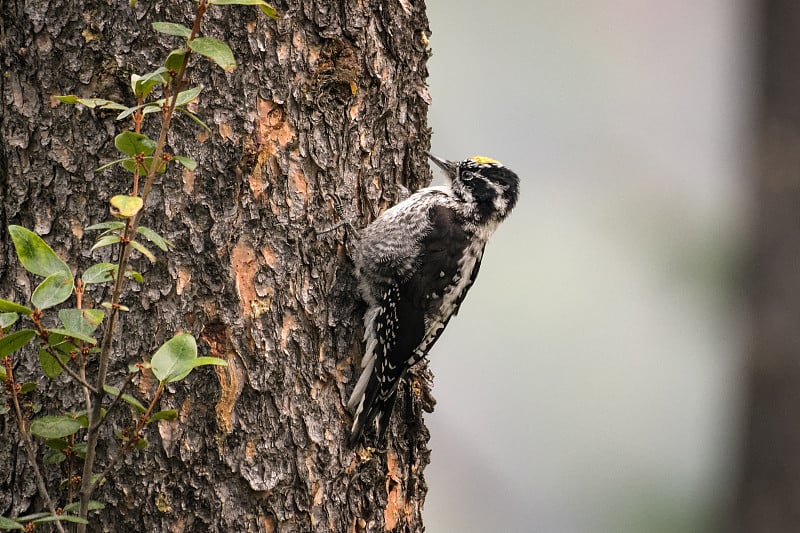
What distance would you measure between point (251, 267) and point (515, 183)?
1428 mm

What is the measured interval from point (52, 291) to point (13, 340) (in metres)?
0.15

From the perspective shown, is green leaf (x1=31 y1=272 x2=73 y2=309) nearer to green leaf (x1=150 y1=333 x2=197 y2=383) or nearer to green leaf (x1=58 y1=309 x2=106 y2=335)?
green leaf (x1=58 y1=309 x2=106 y2=335)

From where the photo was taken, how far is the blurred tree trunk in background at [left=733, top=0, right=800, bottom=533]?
491cm

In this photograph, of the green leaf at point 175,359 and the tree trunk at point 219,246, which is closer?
the green leaf at point 175,359

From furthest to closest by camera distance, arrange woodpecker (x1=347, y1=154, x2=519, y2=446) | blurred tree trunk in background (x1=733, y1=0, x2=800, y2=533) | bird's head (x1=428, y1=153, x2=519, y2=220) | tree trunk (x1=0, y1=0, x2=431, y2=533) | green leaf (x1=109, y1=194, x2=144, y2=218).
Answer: blurred tree trunk in background (x1=733, y1=0, x2=800, y2=533) → bird's head (x1=428, y1=153, x2=519, y2=220) → woodpecker (x1=347, y1=154, x2=519, y2=446) → tree trunk (x1=0, y1=0, x2=431, y2=533) → green leaf (x1=109, y1=194, x2=144, y2=218)

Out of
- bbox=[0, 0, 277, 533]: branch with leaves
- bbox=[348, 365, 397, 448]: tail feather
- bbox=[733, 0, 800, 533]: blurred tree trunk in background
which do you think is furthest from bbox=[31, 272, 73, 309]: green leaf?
bbox=[733, 0, 800, 533]: blurred tree trunk in background

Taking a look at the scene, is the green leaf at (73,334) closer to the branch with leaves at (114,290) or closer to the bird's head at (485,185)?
the branch with leaves at (114,290)

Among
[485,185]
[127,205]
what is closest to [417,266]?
[485,185]

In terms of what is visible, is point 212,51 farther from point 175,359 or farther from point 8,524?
point 8,524

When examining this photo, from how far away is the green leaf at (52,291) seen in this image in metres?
1.70

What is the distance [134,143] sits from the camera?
1806 mm

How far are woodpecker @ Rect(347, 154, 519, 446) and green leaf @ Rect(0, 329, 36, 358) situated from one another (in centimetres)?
107

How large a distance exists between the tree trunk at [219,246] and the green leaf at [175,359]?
51 centimetres

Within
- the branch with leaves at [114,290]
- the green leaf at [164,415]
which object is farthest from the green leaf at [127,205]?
the green leaf at [164,415]
